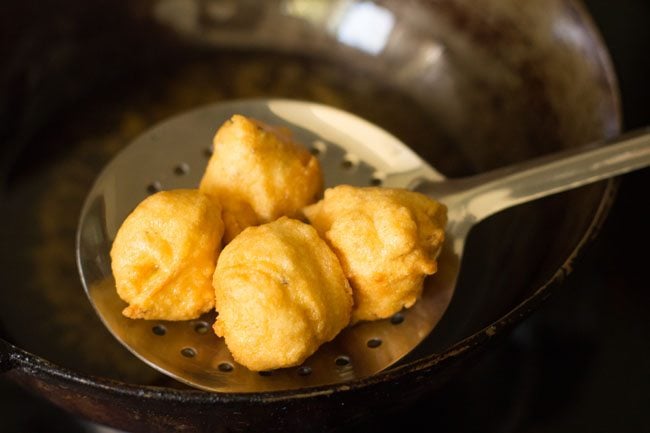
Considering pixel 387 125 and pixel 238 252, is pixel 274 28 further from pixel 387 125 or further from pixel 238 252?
pixel 238 252

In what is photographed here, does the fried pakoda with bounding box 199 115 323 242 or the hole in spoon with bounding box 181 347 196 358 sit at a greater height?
the fried pakoda with bounding box 199 115 323 242

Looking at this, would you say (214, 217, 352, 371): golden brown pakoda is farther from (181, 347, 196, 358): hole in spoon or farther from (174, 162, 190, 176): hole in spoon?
(174, 162, 190, 176): hole in spoon

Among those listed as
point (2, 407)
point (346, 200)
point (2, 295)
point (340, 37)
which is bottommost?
point (2, 407)

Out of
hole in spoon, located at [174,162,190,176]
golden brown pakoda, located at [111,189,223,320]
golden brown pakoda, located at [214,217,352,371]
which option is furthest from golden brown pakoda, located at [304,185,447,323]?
hole in spoon, located at [174,162,190,176]

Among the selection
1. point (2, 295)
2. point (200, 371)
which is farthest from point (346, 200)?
point (2, 295)

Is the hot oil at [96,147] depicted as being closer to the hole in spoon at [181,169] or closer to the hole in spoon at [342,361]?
the hole in spoon at [181,169]

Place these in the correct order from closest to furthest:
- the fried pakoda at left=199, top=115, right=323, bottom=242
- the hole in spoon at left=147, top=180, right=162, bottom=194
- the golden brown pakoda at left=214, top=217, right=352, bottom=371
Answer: the golden brown pakoda at left=214, top=217, right=352, bottom=371 < the fried pakoda at left=199, top=115, right=323, bottom=242 < the hole in spoon at left=147, top=180, right=162, bottom=194
